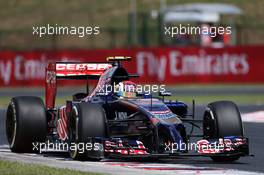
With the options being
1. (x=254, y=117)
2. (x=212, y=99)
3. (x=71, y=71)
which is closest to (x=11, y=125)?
(x=71, y=71)

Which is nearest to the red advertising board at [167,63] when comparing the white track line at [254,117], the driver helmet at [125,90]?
Answer: the white track line at [254,117]

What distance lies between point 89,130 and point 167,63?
24318 mm

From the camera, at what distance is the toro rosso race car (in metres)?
13.1

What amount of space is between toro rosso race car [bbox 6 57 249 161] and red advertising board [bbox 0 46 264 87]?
21.1m

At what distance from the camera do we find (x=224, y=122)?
13.6 metres

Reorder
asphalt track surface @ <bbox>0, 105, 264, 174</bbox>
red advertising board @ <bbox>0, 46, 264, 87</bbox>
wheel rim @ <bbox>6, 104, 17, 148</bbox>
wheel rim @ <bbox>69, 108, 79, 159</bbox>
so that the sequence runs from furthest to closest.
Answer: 1. red advertising board @ <bbox>0, 46, 264, 87</bbox>
2. wheel rim @ <bbox>6, 104, 17, 148</bbox>
3. wheel rim @ <bbox>69, 108, 79, 159</bbox>
4. asphalt track surface @ <bbox>0, 105, 264, 174</bbox>

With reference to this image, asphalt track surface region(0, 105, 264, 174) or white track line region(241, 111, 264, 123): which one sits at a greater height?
white track line region(241, 111, 264, 123)

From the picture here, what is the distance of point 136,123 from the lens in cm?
1369

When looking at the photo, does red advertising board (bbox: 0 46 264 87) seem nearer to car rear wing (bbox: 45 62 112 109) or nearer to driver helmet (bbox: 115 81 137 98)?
car rear wing (bbox: 45 62 112 109)

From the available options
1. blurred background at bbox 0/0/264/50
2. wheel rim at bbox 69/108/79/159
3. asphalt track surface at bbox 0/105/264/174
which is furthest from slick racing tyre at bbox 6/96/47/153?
blurred background at bbox 0/0/264/50

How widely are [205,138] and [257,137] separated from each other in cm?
411

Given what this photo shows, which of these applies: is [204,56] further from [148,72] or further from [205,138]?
[205,138]

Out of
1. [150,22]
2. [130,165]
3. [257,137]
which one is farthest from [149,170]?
[150,22]

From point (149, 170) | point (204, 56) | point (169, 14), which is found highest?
point (169, 14)
